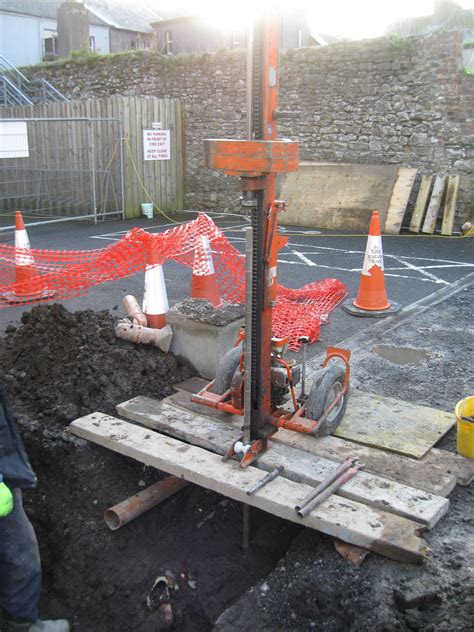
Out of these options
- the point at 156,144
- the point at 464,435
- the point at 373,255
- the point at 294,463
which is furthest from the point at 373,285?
the point at 156,144

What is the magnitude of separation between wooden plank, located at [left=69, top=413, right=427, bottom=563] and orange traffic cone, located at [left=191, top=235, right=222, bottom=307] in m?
2.27

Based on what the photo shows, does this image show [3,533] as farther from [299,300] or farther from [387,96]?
[387,96]

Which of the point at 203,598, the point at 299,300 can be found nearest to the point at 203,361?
the point at 203,598

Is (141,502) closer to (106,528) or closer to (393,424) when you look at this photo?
(106,528)

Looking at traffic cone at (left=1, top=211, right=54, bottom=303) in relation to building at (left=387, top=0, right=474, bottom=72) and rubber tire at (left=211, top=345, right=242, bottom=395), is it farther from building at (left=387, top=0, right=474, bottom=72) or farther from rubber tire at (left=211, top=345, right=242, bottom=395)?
building at (left=387, top=0, right=474, bottom=72)

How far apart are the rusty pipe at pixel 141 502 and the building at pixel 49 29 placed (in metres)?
31.0

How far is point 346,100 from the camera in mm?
13305

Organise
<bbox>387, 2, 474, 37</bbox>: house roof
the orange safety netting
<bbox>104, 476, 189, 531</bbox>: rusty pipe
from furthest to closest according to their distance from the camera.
A: <bbox>387, 2, 474, 37</bbox>: house roof → the orange safety netting → <bbox>104, 476, 189, 531</bbox>: rusty pipe

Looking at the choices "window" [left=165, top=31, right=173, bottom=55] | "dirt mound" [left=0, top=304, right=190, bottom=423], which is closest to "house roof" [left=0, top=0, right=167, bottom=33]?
"window" [left=165, top=31, right=173, bottom=55]

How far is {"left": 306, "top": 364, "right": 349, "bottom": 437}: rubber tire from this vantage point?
3.50 meters

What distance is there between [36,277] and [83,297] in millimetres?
600

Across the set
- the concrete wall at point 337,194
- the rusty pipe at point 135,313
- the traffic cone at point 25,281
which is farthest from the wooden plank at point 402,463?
the concrete wall at point 337,194

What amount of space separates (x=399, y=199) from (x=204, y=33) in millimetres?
30391

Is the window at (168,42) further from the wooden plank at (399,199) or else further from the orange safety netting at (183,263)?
the orange safety netting at (183,263)
